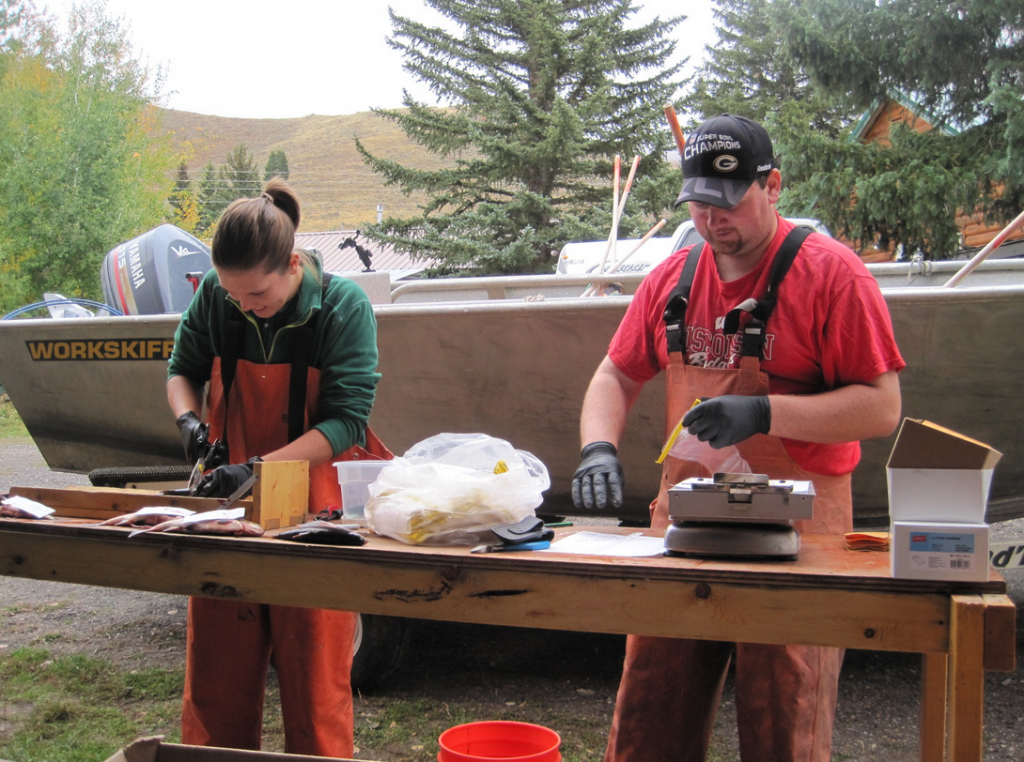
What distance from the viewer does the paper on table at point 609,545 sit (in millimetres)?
A: 1624

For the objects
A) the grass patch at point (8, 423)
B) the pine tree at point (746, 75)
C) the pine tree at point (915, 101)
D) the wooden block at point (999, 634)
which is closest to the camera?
the wooden block at point (999, 634)

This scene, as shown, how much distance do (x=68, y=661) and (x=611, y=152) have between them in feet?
59.0

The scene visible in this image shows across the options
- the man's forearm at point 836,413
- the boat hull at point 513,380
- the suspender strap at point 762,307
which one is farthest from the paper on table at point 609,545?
the boat hull at point 513,380

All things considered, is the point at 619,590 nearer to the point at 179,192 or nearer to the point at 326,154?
the point at 179,192

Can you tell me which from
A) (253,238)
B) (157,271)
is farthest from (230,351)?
Answer: (157,271)

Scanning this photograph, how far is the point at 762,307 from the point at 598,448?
472mm

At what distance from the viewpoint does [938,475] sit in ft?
4.37

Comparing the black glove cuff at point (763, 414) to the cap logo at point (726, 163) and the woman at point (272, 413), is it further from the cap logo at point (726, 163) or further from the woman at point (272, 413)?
the woman at point (272, 413)

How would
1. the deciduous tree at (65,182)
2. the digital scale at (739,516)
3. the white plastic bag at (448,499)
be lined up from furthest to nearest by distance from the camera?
the deciduous tree at (65,182)
the white plastic bag at (448,499)
the digital scale at (739,516)

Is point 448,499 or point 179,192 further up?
point 179,192

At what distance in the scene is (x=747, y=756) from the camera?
1.82 meters

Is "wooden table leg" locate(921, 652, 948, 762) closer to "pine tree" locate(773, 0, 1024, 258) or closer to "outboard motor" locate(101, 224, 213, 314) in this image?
"outboard motor" locate(101, 224, 213, 314)

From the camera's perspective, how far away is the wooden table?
4.22ft

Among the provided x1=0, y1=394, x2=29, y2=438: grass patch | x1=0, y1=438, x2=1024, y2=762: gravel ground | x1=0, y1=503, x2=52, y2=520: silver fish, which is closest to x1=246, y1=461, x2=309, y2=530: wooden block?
x1=0, y1=503, x2=52, y2=520: silver fish
